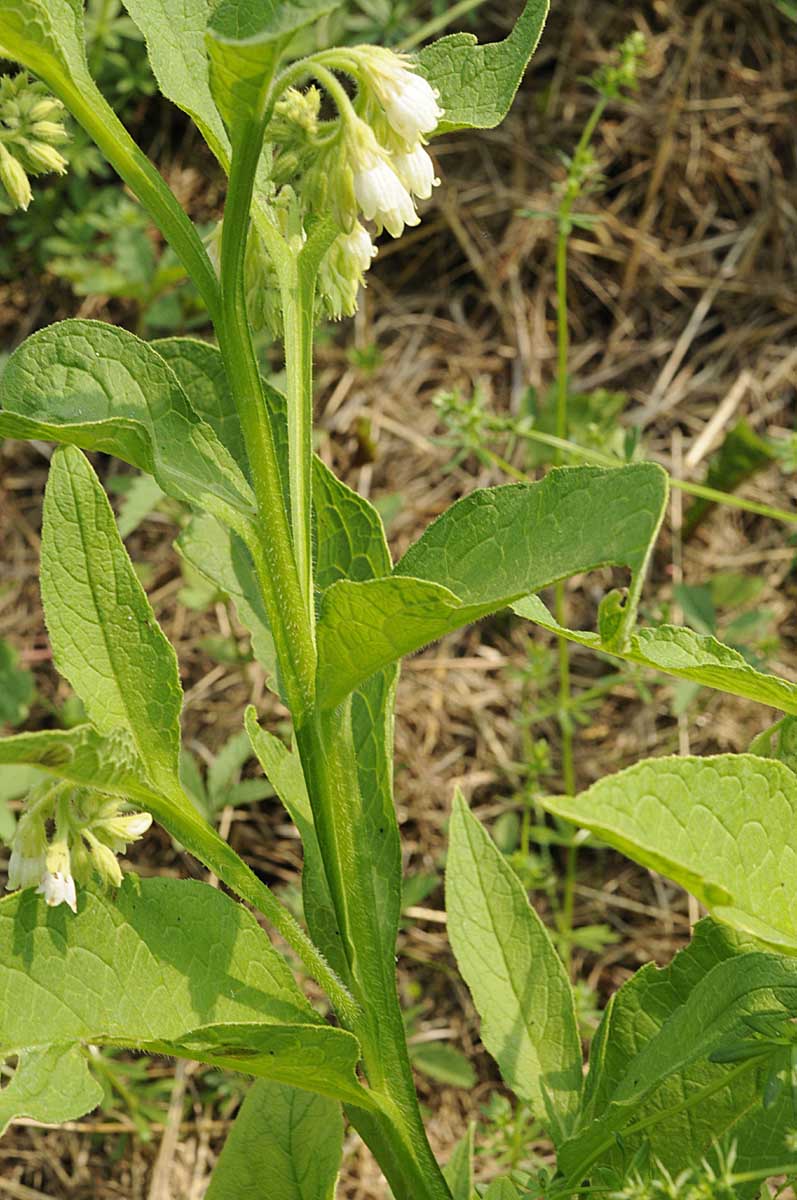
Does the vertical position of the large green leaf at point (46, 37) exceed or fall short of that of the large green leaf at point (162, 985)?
it exceeds it

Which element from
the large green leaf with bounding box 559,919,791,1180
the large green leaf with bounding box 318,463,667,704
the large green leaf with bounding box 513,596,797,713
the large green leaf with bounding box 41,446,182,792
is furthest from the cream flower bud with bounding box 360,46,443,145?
the large green leaf with bounding box 559,919,791,1180

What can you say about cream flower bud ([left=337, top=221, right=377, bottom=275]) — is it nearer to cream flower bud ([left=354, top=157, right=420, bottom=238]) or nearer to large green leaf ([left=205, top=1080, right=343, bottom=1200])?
cream flower bud ([left=354, top=157, right=420, bottom=238])

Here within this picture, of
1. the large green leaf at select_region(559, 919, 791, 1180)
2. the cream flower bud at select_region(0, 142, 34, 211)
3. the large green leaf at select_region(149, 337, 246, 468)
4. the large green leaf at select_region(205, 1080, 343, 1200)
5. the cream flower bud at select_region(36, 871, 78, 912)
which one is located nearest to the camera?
the cream flower bud at select_region(36, 871, 78, 912)

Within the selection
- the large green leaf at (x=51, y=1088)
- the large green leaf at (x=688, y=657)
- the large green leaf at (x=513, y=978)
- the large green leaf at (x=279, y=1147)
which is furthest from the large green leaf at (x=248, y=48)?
the large green leaf at (x=279, y=1147)

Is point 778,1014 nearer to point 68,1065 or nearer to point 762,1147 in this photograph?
point 762,1147

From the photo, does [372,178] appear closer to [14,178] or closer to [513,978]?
[14,178]

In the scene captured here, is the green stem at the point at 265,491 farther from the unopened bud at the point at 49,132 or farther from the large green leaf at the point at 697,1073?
the large green leaf at the point at 697,1073

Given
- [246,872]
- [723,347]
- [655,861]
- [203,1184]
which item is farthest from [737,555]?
[655,861]
